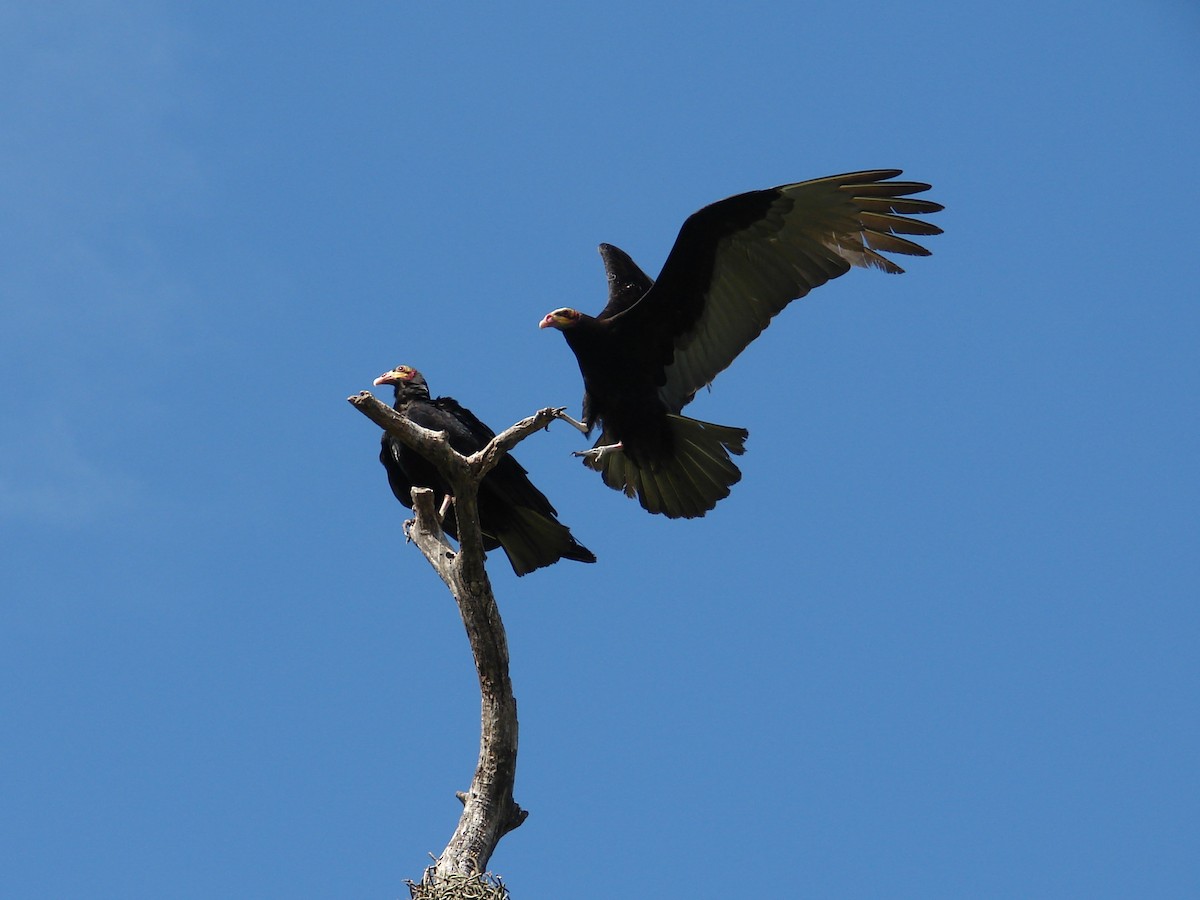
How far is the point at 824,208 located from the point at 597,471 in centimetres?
142

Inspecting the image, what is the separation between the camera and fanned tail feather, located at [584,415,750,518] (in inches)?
199

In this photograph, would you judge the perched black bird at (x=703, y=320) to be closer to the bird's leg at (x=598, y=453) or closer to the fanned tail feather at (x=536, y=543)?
the bird's leg at (x=598, y=453)

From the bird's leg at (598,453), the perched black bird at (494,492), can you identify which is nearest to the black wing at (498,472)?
the perched black bird at (494,492)

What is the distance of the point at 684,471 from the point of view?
5.16 meters

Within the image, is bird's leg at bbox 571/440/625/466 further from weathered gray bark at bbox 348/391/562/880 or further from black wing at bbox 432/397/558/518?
weathered gray bark at bbox 348/391/562/880

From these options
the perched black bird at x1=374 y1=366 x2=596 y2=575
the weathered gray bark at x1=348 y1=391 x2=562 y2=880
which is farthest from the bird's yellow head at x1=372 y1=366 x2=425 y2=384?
the weathered gray bark at x1=348 y1=391 x2=562 y2=880

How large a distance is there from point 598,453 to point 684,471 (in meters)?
0.36

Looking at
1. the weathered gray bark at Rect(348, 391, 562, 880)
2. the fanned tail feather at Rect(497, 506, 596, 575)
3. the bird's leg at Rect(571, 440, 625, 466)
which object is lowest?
the weathered gray bark at Rect(348, 391, 562, 880)

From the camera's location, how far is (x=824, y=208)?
16.4ft

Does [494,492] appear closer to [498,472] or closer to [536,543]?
[498,472]

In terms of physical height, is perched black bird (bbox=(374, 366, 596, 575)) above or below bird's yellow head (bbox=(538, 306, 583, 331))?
below

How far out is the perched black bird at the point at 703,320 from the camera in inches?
196

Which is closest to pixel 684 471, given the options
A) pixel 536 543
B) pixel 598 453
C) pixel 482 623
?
pixel 598 453

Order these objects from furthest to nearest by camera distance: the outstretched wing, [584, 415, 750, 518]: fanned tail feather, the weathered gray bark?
1. [584, 415, 750, 518]: fanned tail feather
2. the outstretched wing
3. the weathered gray bark
